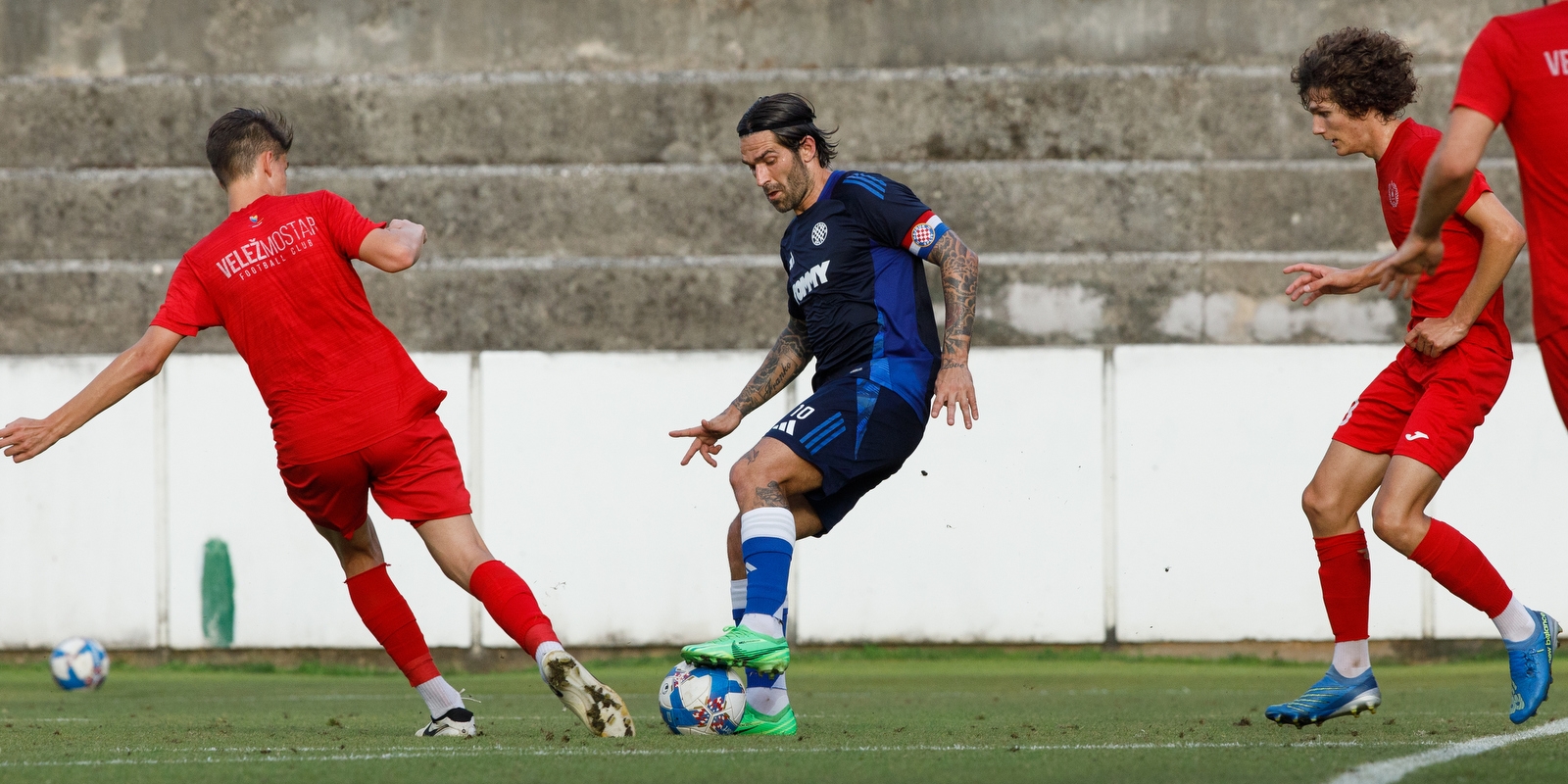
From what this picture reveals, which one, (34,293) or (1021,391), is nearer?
(1021,391)

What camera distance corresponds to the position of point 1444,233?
178 inches

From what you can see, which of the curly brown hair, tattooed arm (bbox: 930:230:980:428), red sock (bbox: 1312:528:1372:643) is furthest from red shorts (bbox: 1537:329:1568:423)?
tattooed arm (bbox: 930:230:980:428)

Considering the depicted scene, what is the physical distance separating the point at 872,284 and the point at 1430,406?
5.37 feet

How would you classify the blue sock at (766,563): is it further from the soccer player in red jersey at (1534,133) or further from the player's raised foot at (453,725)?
the soccer player in red jersey at (1534,133)

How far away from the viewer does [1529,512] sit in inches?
342

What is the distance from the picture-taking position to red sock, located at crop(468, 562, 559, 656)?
434 cm

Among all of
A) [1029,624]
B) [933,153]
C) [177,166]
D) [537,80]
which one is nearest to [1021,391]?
[1029,624]

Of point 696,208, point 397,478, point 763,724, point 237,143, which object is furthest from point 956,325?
point 696,208

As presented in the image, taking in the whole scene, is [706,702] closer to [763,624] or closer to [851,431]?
[763,624]

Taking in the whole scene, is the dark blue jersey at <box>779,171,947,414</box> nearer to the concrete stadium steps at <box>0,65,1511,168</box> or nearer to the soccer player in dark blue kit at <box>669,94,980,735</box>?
the soccer player in dark blue kit at <box>669,94,980,735</box>

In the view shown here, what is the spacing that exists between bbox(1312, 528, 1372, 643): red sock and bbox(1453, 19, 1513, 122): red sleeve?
1.67 meters

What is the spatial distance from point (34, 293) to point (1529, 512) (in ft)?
29.5

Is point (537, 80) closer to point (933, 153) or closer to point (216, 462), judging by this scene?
point (933, 153)

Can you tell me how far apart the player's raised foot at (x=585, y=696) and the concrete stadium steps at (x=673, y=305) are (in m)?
5.88
